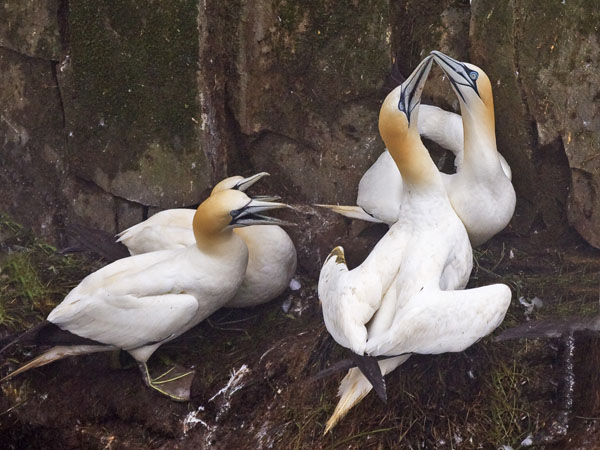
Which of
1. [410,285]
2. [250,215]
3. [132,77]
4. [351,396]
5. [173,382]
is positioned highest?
[132,77]

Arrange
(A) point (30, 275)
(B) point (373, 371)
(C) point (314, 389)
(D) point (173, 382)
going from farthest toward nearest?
(A) point (30, 275) → (D) point (173, 382) → (C) point (314, 389) → (B) point (373, 371)

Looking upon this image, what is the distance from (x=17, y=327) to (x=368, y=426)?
90.0 inches

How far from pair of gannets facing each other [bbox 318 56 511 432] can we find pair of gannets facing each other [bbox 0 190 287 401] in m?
0.58

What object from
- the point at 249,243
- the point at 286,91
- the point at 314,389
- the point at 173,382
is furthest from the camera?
the point at 286,91

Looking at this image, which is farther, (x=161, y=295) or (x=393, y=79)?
(x=393, y=79)

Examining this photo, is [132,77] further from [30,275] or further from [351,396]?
[351,396]

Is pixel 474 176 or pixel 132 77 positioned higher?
pixel 132 77

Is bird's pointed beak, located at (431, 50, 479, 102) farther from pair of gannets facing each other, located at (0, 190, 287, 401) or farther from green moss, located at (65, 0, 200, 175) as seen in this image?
green moss, located at (65, 0, 200, 175)

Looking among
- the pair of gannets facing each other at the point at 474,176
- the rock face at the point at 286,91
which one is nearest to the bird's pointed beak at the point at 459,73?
the pair of gannets facing each other at the point at 474,176

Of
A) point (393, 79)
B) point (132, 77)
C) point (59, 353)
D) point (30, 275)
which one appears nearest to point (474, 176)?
point (393, 79)

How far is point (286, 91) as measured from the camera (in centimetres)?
580

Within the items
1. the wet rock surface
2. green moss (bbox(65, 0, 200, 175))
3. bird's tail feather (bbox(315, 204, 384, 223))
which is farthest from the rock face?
the wet rock surface

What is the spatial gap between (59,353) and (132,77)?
168cm

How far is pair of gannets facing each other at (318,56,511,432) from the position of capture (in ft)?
14.5
